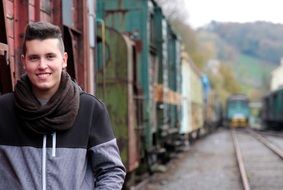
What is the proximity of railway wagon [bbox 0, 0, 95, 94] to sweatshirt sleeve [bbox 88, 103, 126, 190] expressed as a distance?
39.9 inches

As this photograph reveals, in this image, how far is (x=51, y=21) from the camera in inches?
180

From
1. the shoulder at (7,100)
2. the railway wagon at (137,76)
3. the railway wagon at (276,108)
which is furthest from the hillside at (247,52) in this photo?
the shoulder at (7,100)

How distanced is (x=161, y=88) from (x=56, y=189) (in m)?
10.5

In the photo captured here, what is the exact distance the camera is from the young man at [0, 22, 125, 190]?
2180mm

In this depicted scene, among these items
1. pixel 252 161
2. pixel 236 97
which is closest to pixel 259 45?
pixel 236 97

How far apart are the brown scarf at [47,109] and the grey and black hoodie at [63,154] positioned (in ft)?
0.15

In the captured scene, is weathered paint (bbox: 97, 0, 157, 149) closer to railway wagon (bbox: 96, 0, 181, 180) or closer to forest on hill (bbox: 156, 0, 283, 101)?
railway wagon (bbox: 96, 0, 181, 180)

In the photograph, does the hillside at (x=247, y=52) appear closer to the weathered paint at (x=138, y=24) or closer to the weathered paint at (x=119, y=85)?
the weathered paint at (x=138, y=24)

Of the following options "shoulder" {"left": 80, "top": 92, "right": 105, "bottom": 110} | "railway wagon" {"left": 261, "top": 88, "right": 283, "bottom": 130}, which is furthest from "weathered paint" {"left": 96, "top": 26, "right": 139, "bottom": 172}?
"railway wagon" {"left": 261, "top": 88, "right": 283, "bottom": 130}

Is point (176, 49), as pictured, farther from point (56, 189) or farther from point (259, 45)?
point (259, 45)

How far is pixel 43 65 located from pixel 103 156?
0.44 meters

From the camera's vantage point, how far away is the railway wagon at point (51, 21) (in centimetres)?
325

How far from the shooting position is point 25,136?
222 cm

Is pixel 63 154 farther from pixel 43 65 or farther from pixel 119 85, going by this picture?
pixel 119 85
